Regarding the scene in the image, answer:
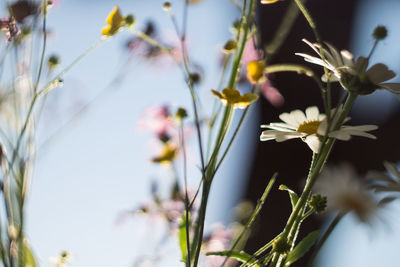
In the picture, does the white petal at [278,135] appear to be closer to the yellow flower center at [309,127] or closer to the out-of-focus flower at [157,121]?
the yellow flower center at [309,127]

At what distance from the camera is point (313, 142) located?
31 centimetres

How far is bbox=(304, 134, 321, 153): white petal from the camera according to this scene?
30 cm

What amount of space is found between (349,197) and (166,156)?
0.61 feet

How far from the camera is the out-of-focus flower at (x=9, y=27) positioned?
1.13ft

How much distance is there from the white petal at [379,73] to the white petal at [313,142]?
0.05 meters

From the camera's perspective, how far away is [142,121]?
0.60 m

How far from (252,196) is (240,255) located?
78 cm

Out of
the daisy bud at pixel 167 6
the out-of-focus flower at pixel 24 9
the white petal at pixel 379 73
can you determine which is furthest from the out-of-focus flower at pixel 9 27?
the white petal at pixel 379 73

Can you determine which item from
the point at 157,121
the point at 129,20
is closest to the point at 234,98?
the point at 129,20

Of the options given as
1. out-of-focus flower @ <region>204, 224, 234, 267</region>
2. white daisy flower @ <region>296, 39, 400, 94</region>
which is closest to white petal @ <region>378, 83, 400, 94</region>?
white daisy flower @ <region>296, 39, 400, 94</region>

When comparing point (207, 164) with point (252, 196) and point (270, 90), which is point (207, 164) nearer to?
point (270, 90)

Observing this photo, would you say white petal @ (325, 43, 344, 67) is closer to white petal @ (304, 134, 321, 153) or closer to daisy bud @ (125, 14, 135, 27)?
white petal @ (304, 134, 321, 153)

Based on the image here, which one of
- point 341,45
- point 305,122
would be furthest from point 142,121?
point 341,45

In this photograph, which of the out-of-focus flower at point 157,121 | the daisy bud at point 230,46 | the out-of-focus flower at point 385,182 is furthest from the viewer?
the out-of-focus flower at point 157,121
